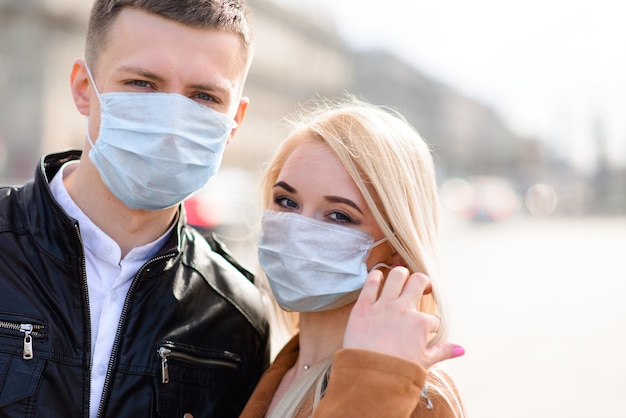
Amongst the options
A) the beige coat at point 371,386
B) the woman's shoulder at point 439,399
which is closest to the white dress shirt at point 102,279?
the beige coat at point 371,386

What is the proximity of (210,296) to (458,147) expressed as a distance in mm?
85166

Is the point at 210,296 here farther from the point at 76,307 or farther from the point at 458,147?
the point at 458,147

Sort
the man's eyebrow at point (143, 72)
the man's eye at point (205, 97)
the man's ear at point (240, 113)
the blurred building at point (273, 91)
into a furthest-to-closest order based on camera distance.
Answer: the blurred building at point (273, 91), the man's ear at point (240, 113), the man's eye at point (205, 97), the man's eyebrow at point (143, 72)

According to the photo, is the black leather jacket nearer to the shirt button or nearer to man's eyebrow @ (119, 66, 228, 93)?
the shirt button

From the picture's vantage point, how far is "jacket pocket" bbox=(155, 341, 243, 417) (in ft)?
8.87

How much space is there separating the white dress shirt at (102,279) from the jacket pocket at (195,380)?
0.65ft

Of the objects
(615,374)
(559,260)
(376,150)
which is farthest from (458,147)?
(376,150)

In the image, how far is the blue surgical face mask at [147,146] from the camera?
272cm

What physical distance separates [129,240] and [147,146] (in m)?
0.35

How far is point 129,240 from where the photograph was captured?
280cm

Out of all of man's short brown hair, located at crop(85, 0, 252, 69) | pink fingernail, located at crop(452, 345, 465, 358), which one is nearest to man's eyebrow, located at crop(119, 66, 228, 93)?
man's short brown hair, located at crop(85, 0, 252, 69)

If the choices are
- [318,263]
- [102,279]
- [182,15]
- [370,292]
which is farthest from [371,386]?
[182,15]

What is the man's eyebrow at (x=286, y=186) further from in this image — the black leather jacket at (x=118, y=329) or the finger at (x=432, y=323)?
the finger at (x=432, y=323)

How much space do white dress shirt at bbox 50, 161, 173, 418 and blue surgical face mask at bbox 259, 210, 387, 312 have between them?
19.0 inches
